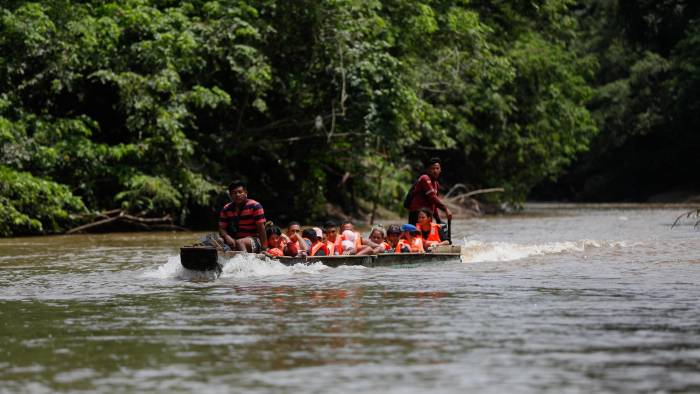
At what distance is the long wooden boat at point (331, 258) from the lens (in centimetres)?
1587

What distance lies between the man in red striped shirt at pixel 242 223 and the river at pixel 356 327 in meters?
0.41

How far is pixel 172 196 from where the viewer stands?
2855 centimetres

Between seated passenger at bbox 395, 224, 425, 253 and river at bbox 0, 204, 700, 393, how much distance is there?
65 cm

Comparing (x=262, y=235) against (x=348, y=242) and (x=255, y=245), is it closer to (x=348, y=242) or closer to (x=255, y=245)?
(x=255, y=245)

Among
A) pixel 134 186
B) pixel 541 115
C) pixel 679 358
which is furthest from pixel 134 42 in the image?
pixel 679 358

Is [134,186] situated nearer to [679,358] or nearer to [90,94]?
[90,94]

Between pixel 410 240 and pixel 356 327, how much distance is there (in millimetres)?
8115

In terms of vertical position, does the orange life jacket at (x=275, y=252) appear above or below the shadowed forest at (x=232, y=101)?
below

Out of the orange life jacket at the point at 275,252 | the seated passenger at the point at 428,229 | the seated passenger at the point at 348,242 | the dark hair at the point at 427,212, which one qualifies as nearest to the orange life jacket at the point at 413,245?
the seated passenger at the point at 428,229

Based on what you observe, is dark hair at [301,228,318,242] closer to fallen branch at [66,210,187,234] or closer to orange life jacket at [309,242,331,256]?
orange life jacket at [309,242,331,256]

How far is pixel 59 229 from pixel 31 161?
1.91 meters

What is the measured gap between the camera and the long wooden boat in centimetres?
1587

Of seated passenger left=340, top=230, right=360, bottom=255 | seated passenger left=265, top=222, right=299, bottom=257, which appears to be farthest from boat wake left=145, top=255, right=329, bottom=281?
seated passenger left=340, top=230, right=360, bottom=255

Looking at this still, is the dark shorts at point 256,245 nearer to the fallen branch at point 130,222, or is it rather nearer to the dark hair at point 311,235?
the dark hair at point 311,235
